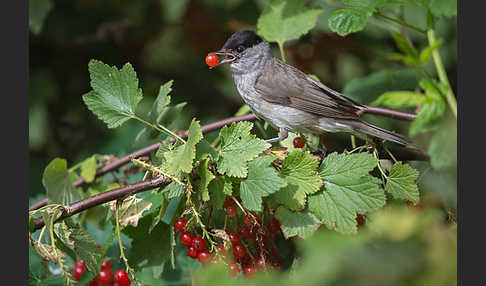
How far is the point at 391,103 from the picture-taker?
1003 millimetres

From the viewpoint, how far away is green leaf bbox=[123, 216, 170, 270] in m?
1.35

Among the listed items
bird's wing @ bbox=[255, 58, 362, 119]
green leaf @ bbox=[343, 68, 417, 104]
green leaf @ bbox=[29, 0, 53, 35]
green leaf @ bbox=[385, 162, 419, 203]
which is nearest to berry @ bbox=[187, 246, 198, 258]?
green leaf @ bbox=[385, 162, 419, 203]

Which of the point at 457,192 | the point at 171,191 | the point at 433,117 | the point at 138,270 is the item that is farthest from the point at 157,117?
the point at 457,192

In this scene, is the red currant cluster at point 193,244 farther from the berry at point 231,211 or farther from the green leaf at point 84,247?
the green leaf at point 84,247

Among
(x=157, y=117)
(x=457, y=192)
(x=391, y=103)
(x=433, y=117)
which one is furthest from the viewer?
(x=157, y=117)

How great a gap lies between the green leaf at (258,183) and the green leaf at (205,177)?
77 mm

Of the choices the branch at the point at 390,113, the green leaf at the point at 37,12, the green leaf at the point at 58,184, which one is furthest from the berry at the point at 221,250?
the green leaf at the point at 37,12

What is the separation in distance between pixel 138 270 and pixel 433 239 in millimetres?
1072

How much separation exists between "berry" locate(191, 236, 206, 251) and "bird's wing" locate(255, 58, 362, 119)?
660 mm

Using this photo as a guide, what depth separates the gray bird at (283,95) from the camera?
161 cm

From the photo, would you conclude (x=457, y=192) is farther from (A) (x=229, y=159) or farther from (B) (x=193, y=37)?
(B) (x=193, y=37)

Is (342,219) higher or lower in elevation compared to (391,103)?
lower

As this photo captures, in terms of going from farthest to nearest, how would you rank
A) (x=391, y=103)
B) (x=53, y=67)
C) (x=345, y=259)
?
(x=53, y=67)
(x=391, y=103)
(x=345, y=259)

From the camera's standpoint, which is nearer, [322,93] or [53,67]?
[322,93]
